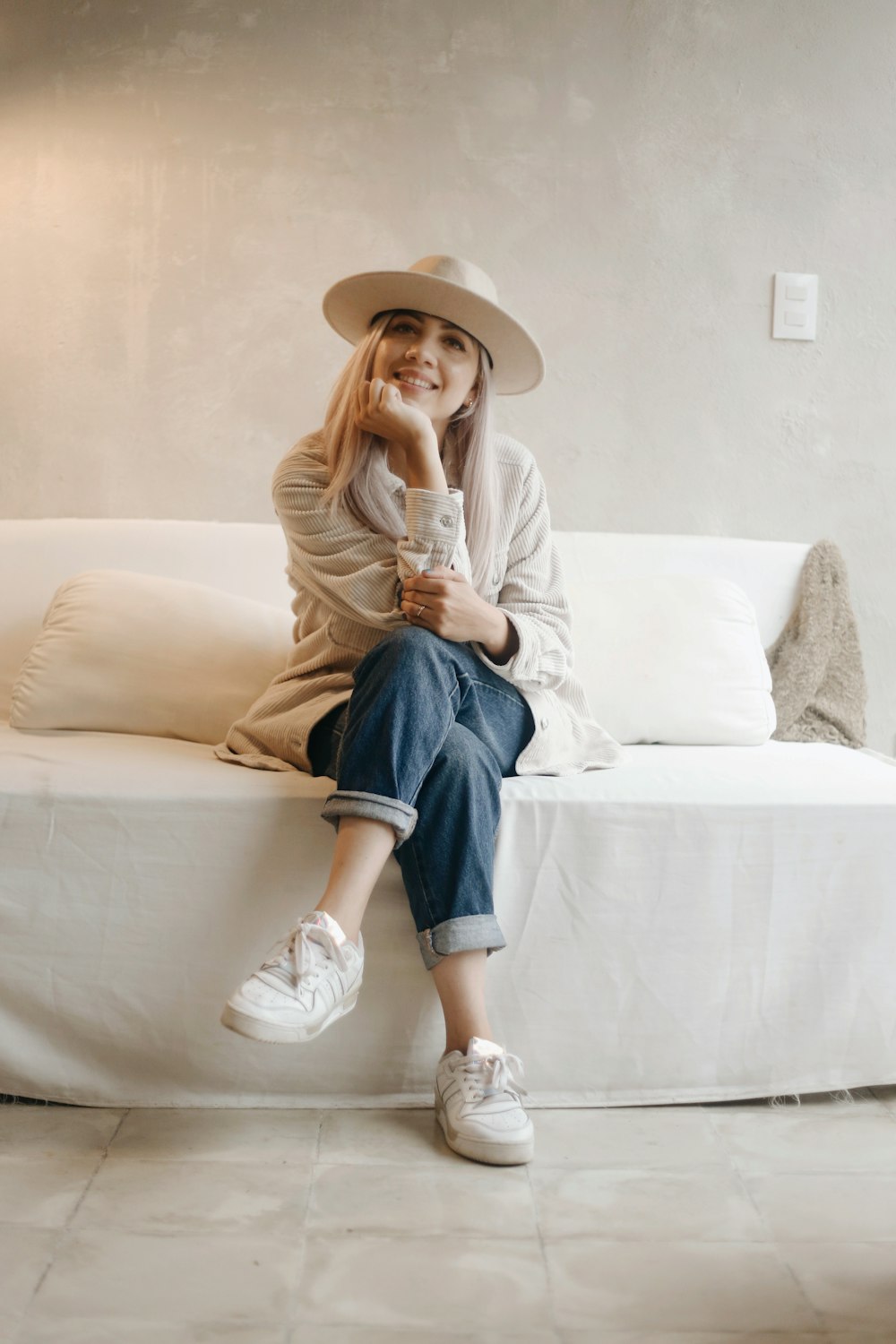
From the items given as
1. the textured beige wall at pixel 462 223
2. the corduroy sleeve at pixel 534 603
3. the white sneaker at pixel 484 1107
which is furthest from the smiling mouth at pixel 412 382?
the white sneaker at pixel 484 1107

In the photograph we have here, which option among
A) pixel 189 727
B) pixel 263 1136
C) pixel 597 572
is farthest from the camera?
pixel 597 572

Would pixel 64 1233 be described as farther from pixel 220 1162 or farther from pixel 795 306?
pixel 795 306

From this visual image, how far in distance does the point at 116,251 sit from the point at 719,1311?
2.05 m

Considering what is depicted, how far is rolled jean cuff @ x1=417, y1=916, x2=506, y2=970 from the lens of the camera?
1387 mm

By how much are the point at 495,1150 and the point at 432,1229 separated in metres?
0.16

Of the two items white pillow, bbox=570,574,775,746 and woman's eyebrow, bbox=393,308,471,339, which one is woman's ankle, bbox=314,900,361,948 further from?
woman's eyebrow, bbox=393,308,471,339

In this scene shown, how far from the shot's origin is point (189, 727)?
5.98 ft

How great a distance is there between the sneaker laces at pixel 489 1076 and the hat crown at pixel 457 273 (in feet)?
3.28

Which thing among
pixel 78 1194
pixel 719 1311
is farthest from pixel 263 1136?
pixel 719 1311

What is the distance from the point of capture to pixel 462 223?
92.7 inches

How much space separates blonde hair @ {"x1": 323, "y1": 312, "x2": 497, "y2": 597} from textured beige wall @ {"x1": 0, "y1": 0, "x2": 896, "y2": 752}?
2.14ft

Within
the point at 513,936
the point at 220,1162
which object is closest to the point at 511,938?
the point at 513,936

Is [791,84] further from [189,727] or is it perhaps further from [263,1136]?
[263,1136]

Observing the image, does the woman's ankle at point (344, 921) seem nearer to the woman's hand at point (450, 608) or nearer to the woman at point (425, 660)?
the woman at point (425, 660)
